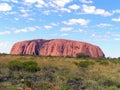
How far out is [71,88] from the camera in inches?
479

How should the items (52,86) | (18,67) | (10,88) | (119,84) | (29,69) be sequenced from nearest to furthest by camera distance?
(10,88)
(52,86)
(119,84)
(29,69)
(18,67)

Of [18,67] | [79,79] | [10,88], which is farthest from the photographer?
[18,67]

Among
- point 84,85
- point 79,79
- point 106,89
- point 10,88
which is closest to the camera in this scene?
point 10,88

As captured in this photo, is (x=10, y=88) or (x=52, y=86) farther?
(x=52, y=86)

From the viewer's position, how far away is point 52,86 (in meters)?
11.5

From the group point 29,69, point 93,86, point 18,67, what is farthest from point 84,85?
point 18,67

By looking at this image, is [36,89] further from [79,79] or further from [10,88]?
[79,79]

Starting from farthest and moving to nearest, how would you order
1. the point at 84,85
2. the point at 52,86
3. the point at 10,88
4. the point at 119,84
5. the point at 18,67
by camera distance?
the point at 18,67, the point at 119,84, the point at 84,85, the point at 52,86, the point at 10,88

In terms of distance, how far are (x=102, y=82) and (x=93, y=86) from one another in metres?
1.92

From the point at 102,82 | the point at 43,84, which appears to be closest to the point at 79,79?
the point at 102,82

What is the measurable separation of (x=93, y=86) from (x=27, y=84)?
2940 millimetres

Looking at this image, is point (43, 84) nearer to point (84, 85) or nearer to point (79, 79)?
point (84, 85)

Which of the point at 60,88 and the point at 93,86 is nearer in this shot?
the point at 60,88

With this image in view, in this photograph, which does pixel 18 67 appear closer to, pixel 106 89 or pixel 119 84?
pixel 119 84
